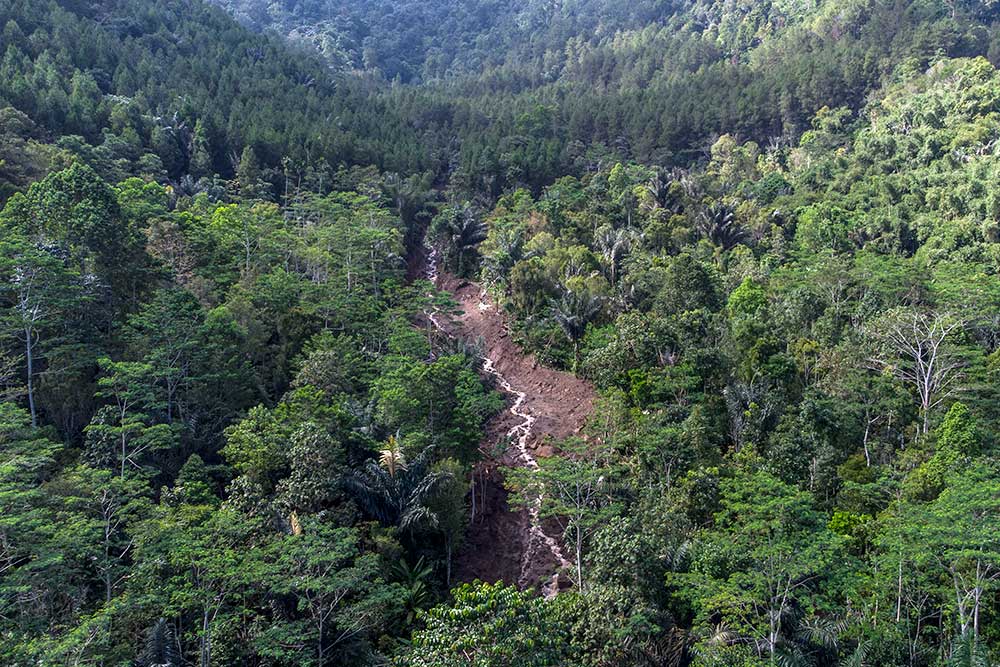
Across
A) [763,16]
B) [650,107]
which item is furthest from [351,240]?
[763,16]

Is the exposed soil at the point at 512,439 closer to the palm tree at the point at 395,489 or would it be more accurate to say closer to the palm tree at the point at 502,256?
the palm tree at the point at 502,256

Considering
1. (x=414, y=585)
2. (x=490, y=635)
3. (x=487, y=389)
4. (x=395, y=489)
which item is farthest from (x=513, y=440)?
(x=490, y=635)

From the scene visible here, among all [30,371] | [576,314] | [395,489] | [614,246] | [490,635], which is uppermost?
[614,246]

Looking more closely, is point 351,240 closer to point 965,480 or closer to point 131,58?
point 965,480

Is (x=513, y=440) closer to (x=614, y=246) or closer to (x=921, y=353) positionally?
(x=614, y=246)

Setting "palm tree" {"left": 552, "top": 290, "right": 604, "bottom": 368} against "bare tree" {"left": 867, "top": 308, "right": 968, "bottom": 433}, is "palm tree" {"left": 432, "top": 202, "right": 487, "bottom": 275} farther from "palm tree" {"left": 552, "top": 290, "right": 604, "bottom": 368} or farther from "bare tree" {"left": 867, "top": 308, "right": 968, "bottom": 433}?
"bare tree" {"left": 867, "top": 308, "right": 968, "bottom": 433}

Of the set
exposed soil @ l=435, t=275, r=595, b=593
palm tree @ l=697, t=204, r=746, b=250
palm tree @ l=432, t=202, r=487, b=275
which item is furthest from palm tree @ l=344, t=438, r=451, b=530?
palm tree @ l=697, t=204, r=746, b=250

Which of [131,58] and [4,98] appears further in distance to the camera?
[131,58]
